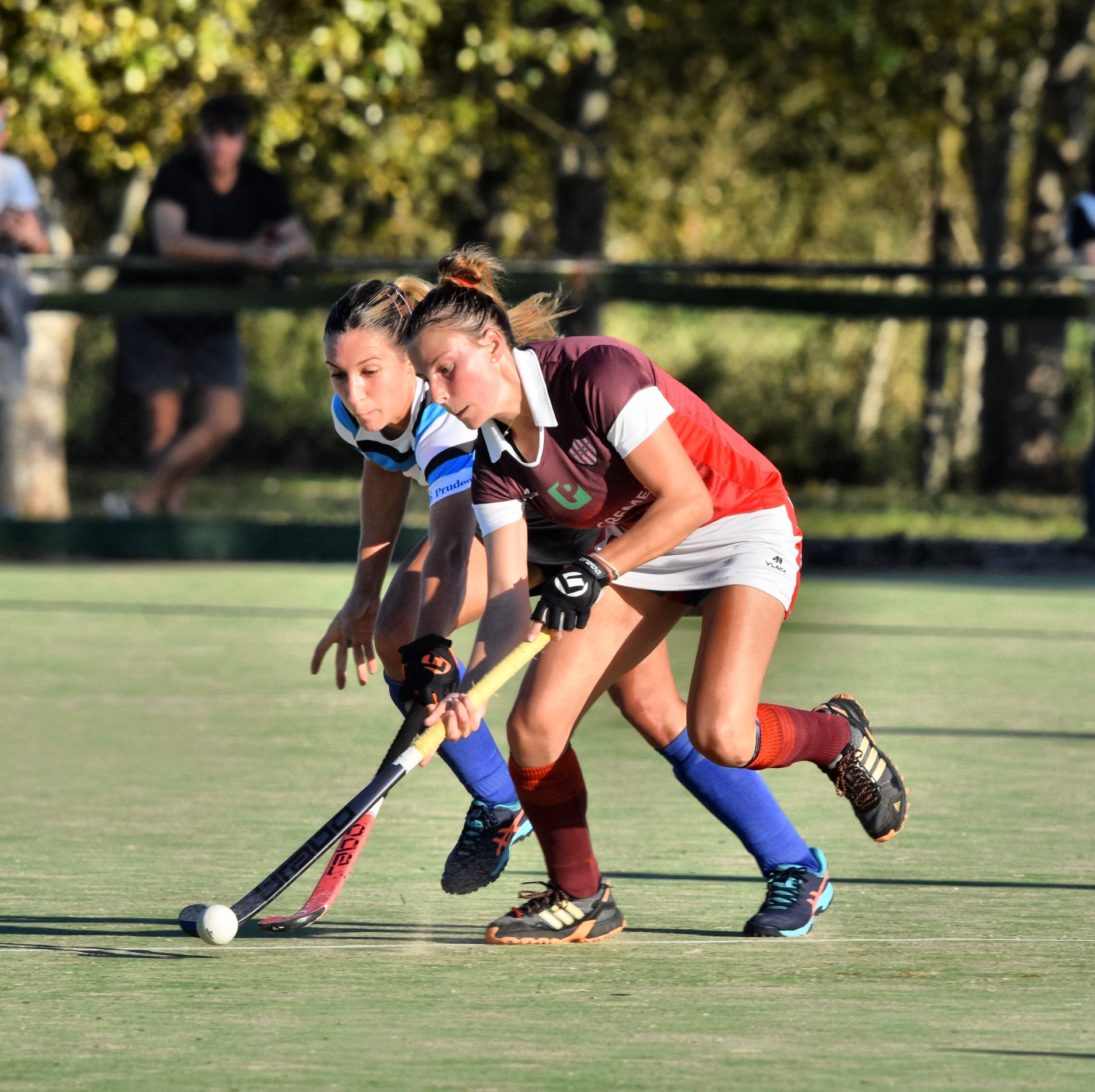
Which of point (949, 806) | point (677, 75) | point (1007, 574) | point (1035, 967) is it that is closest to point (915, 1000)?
point (1035, 967)

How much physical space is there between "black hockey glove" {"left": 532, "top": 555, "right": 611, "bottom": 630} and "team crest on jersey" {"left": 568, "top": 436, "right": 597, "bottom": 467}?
0.23 meters

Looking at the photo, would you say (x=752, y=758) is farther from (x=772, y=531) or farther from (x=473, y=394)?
(x=473, y=394)

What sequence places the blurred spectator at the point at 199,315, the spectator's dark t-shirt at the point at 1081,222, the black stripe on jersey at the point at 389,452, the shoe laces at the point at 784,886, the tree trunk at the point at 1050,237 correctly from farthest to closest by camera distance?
1. the tree trunk at the point at 1050,237
2. the spectator's dark t-shirt at the point at 1081,222
3. the blurred spectator at the point at 199,315
4. the black stripe on jersey at the point at 389,452
5. the shoe laces at the point at 784,886

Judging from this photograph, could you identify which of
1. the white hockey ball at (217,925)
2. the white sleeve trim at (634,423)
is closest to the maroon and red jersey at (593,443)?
the white sleeve trim at (634,423)

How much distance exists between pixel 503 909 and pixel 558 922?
41 cm

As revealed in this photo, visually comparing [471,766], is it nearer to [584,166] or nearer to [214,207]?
[214,207]

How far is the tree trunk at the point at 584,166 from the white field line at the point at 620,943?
1463 centimetres

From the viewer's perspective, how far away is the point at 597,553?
175 inches

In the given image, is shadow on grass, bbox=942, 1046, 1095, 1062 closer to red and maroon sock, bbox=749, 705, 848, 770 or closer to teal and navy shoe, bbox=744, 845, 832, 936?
teal and navy shoe, bbox=744, 845, 832, 936

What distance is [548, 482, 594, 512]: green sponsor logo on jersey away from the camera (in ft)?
14.9

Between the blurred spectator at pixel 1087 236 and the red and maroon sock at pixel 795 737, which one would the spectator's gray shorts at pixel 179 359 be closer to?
the blurred spectator at pixel 1087 236

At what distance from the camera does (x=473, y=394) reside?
4.38 m

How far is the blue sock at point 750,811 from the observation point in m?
4.79

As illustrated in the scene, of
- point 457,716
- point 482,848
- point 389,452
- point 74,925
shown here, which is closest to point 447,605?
point 389,452
